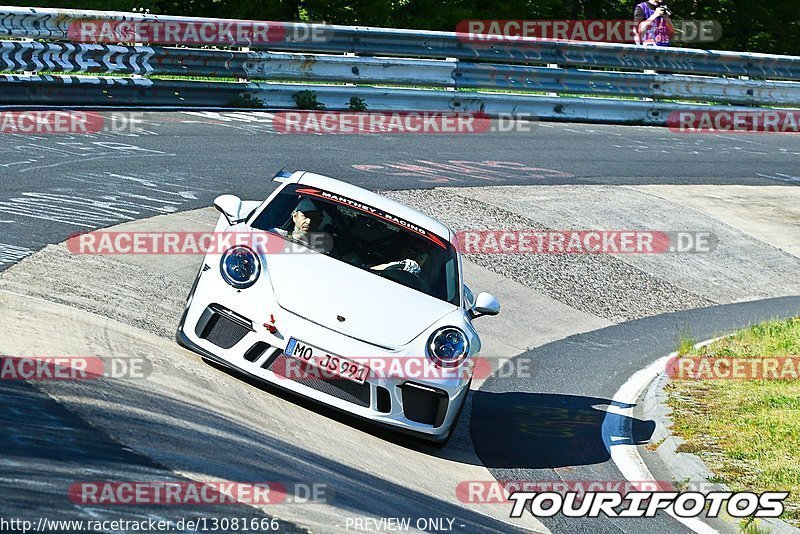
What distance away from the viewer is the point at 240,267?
22.6 ft

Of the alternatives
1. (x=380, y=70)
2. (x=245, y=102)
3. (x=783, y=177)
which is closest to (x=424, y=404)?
(x=245, y=102)

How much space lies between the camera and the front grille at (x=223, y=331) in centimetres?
664

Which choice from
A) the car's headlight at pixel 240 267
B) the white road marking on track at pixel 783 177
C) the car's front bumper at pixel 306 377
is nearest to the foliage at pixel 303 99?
the white road marking on track at pixel 783 177

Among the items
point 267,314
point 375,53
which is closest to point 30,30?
point 375,53

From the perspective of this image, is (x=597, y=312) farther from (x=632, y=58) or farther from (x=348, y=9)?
(x=348, y=9)

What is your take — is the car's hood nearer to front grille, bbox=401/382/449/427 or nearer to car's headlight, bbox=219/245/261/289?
car's headlight, bbox=219/245/261/289

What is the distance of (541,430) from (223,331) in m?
2.57

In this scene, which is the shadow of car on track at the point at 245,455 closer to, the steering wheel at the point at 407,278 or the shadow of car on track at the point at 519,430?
the shadow of car on track at the point at 519,430

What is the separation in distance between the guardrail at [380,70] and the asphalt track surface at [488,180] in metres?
0.64

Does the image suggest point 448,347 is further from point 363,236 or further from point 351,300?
point 363,236

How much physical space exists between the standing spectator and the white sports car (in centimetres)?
1396

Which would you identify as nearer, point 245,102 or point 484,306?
point 484,306

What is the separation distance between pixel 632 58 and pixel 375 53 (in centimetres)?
504

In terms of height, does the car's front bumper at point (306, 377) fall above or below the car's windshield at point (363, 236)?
below
